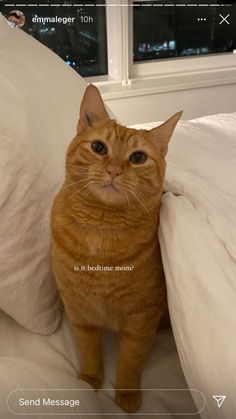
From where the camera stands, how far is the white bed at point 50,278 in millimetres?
557

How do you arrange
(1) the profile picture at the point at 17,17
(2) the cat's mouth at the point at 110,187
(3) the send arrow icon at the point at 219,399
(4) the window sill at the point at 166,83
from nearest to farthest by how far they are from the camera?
(3) the send arrow icon at the point at 219,399 → (2) the cat's mouth at the point at 110,187 → (1) the profile picture at the point at 17,17 → (4) the window sill at the point at 166,83

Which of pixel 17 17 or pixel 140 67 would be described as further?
pixel 140 67

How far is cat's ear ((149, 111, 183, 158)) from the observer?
756 mm

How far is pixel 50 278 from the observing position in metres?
0.81

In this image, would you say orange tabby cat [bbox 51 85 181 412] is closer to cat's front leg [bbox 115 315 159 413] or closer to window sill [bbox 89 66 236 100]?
cat's front leg [bbox 115 315 159 413]

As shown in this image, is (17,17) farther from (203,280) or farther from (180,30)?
(203,280)

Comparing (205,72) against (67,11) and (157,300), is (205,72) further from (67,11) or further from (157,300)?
(157,300)

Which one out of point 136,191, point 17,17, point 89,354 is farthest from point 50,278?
point 17,17

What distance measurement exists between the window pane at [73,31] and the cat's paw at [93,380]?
1.46m

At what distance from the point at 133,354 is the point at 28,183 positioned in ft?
1.24

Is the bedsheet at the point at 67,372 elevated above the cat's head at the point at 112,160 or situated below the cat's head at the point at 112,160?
below

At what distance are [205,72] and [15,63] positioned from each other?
4.71ft

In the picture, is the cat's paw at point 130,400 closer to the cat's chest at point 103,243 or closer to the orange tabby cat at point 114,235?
the orange tabby cat at point 114,235

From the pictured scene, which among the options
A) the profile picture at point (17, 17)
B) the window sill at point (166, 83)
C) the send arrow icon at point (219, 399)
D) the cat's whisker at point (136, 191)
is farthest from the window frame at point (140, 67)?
the send arrow icon at point (219, 399)
